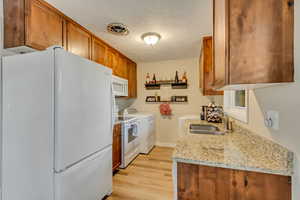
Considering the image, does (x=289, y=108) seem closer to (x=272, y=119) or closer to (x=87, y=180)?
(x=272, y=119)

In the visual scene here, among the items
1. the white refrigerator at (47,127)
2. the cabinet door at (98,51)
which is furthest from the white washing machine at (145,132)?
the white refrigerator at (47,127)

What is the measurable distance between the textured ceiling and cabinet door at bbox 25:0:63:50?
0.12 metres

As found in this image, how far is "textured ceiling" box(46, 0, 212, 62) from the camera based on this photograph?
1.56 metres

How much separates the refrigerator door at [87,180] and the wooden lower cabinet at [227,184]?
2.97 ft

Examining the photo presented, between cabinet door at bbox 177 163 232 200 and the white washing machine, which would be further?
the white washing machine

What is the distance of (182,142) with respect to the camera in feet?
4.02

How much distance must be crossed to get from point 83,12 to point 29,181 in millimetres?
1789

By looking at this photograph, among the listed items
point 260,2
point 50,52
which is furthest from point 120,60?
point 260,2

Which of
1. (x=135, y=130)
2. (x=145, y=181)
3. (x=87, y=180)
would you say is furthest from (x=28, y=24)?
(x=145, y=181)

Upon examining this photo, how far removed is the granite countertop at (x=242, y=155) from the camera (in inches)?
30.9

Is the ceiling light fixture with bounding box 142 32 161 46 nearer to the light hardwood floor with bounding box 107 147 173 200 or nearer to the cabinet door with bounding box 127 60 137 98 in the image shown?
the cabinet door with bounding box 127 60 137 98

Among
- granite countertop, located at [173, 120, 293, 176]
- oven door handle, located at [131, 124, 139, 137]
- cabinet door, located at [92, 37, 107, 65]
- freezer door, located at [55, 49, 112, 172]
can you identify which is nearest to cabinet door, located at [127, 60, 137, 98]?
oven door handle, located at [131, 124, 139, 137]

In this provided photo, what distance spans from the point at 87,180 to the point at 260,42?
173 cm

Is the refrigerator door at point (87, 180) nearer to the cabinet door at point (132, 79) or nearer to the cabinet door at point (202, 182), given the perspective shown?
the cabinet door at point (202, 182)
